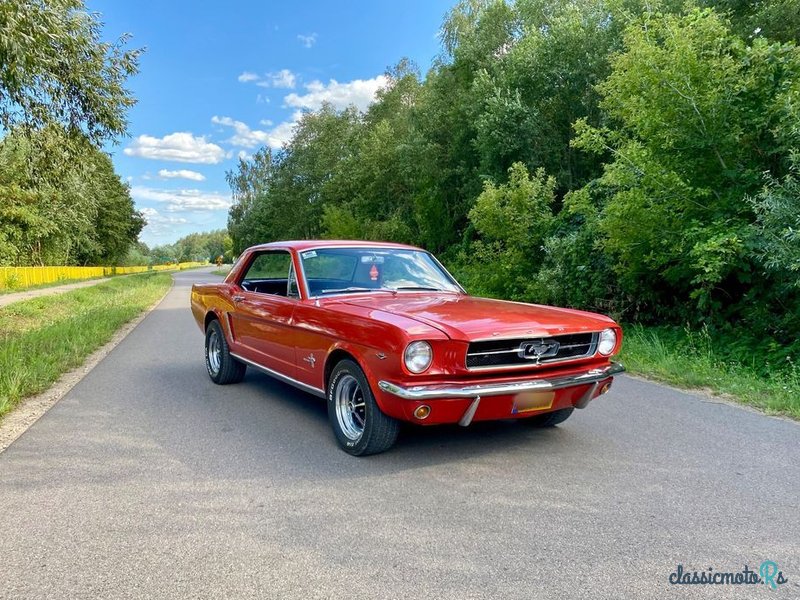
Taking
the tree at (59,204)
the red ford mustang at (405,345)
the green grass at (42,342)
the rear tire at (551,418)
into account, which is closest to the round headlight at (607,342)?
the red ford mustang at (405,345)

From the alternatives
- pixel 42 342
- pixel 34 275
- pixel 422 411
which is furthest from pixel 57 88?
pixel 34 275

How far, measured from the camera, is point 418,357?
377 centimetres

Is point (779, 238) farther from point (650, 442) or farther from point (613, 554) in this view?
point (613, 554)

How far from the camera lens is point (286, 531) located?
124 inches

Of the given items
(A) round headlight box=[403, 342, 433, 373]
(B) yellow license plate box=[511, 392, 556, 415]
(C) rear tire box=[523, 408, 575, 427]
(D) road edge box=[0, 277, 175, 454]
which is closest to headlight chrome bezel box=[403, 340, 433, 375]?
(A) round headlight box=[403, 342, 433, 373]

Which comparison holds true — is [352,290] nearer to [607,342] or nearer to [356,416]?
[356,416]

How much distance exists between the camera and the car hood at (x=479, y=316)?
3914 mm

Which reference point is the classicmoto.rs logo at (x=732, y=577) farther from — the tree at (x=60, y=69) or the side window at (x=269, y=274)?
the tree at (x=60, y=69)

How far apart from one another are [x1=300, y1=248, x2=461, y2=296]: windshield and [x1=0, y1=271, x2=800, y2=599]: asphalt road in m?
1.26

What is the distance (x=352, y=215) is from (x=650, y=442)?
38071 mm

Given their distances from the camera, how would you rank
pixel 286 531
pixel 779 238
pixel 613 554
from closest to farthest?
pixel 613 554 → pixel 286 531 → pixel 779 238

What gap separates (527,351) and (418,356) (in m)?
0.82

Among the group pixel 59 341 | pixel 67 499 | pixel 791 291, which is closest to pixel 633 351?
pixel 791 291

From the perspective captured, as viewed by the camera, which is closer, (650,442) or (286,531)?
(286,531)
